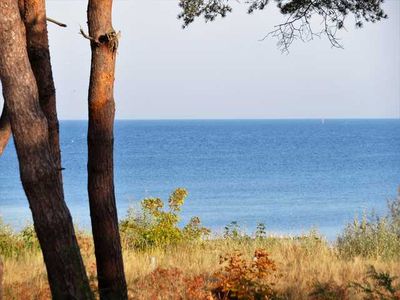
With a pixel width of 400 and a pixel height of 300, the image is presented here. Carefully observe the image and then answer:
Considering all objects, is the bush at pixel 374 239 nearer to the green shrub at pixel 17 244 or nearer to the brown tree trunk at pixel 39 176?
the green shrub at pixel 17 244

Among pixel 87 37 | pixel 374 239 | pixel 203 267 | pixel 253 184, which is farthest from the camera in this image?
pixel 253 184

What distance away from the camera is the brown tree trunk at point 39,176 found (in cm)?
659

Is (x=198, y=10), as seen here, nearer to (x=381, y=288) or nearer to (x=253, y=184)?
(x=381, y=288)

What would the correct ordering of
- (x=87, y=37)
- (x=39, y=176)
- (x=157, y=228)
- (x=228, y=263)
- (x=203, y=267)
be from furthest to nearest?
(x=157, y=228) → (x=228, y=263) → (x=203, y=267) → (x=87, y=37) → (x=39, y=176)

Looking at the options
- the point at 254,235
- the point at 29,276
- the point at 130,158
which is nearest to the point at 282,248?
the point at 254,235

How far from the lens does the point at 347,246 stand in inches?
498

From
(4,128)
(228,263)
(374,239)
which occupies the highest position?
(4,128)

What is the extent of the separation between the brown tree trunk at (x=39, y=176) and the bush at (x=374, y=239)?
20.3ft

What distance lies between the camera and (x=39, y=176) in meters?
6.57

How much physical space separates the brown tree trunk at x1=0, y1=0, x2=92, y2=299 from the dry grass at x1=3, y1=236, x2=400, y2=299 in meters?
2.26

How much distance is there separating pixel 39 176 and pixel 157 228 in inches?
262

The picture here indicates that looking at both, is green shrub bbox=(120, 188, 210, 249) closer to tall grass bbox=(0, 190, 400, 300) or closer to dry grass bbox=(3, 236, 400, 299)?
tall grass bbox=(0, 190, 400, 300)

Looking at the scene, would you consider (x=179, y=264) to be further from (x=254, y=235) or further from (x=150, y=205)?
(x=254, y=235)

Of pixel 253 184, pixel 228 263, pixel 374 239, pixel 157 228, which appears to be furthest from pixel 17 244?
pixel 253 184
